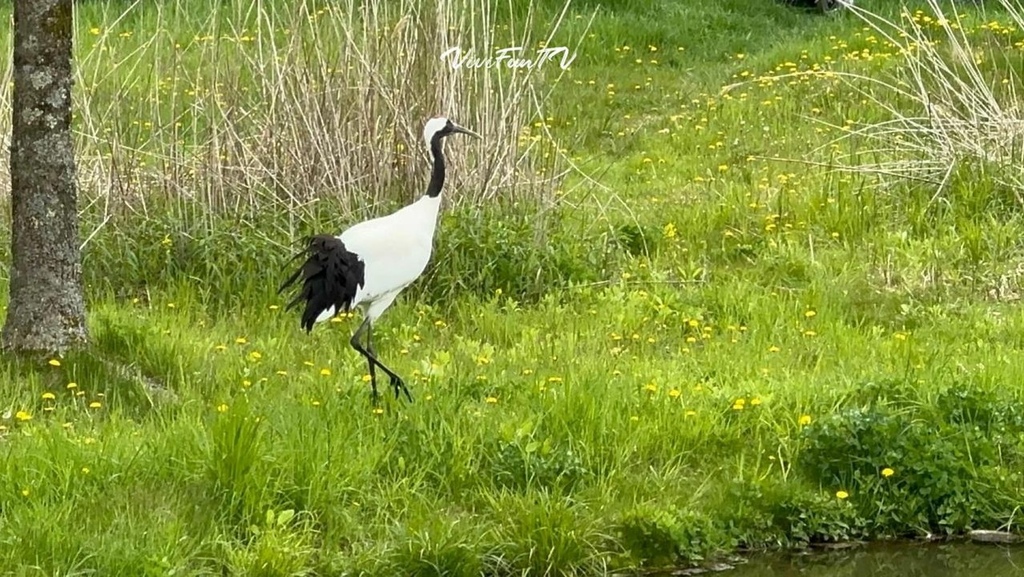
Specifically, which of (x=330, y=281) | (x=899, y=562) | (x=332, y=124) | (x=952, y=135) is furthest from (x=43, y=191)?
(x=952, y=135)

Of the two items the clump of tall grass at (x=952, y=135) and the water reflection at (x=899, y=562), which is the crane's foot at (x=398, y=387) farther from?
the clump of tall grass at (x=952, y=135)

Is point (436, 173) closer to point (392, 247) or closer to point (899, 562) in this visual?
point (392, 247)

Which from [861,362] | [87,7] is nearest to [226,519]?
[861,362]

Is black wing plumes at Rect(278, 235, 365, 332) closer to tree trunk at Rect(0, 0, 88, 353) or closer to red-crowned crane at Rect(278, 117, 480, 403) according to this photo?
red-crowned crane at Rect(278, 117, 480, 403)

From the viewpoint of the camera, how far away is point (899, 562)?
17.9 ft

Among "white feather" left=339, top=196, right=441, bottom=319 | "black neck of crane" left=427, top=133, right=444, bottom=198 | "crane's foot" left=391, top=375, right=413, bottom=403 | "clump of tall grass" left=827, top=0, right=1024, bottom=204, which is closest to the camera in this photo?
"crane's foot" left=391, top=375, right=413, bottom=403

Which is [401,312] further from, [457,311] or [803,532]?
[803,532]

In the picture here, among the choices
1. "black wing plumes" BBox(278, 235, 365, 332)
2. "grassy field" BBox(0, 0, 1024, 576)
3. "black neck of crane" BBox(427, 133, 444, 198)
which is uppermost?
"black neck of crane" BBox(427, 133, 444, 198)

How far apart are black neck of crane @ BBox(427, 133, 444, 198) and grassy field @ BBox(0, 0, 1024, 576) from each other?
30.0 inches

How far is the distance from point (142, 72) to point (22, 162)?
22.7 feet

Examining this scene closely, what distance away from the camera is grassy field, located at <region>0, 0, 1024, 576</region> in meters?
5.10

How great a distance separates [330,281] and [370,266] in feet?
0.60

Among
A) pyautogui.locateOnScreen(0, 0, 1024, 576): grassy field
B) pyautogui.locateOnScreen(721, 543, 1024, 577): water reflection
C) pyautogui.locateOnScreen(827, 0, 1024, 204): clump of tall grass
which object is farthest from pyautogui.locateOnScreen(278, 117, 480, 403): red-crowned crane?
pyautogui.locateOnScreen(827, 0, 1024, 204): clump of tall grass

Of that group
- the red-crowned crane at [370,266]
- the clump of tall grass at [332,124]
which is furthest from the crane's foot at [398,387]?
the clump of tall grass at [332,124]
